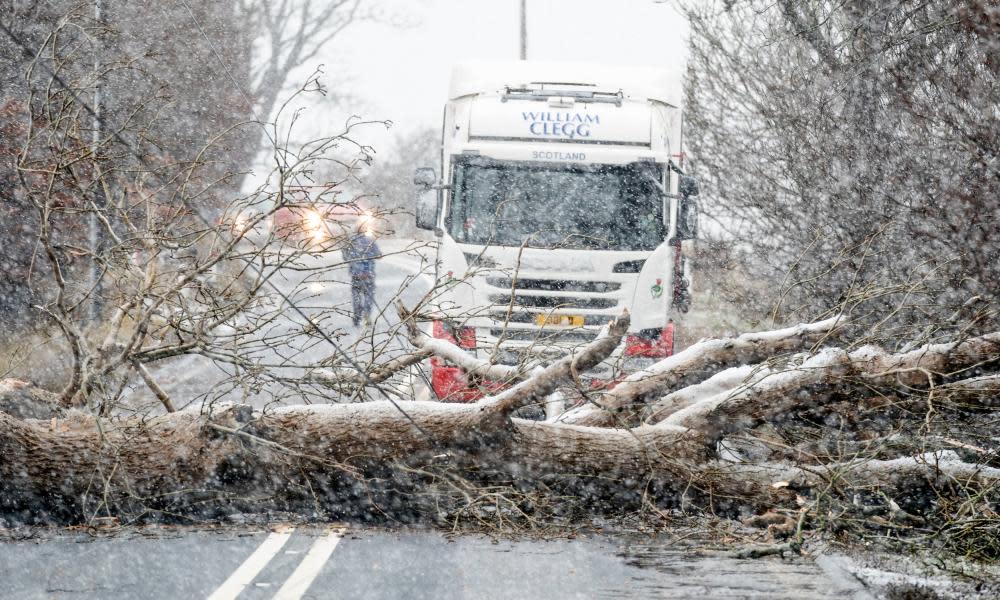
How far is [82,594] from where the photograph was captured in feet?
16.4

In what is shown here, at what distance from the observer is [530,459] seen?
5918 millimetres

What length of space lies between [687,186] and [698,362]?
3908 mm

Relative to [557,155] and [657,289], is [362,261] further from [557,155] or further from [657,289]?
[657,289]

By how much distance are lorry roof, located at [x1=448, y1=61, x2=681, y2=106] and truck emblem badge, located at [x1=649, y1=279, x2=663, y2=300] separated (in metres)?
1.87

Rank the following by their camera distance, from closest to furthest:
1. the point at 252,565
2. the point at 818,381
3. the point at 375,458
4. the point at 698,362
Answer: the point at 252,565, the point at 375,458, the point at 818,381, the point at 698,362

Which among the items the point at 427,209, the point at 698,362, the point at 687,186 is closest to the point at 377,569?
the point at 698,362

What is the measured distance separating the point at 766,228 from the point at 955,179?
14.1 feet

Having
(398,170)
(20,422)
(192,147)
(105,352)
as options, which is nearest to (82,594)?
(20,422)

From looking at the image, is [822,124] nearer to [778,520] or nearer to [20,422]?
[778,520]

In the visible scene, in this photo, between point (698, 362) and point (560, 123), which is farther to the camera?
point (560, 123)

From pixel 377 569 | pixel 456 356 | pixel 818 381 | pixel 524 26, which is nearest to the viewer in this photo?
pixel 377 569

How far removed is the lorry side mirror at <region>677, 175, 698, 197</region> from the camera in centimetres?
1026

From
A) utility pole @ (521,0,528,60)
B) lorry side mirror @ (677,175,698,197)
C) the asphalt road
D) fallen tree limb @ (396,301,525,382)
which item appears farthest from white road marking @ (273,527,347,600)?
utility pole @ (521,0,528,60)

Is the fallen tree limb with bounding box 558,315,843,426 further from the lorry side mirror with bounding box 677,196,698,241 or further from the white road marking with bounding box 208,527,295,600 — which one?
the lorry side mirror with bounding box 677,196,698,241
